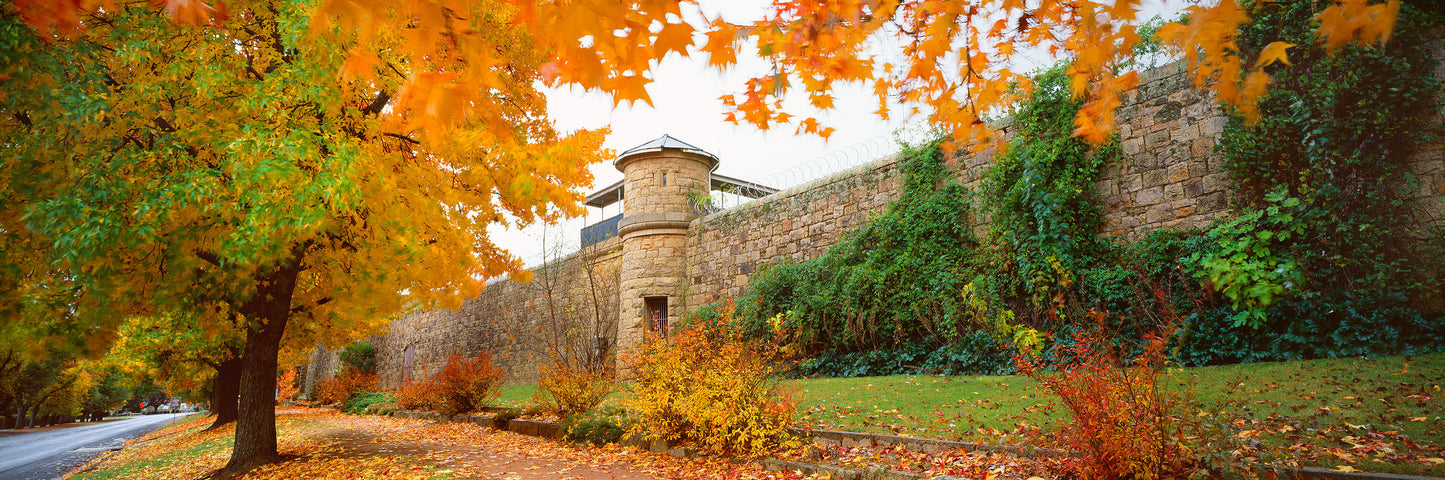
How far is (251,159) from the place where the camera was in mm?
4387

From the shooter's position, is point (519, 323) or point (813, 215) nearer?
point (813, 215)

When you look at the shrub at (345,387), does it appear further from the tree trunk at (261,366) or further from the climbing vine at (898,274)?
the climbing vine at (898,274)

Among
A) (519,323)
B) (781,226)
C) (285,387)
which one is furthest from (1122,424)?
(285,387)

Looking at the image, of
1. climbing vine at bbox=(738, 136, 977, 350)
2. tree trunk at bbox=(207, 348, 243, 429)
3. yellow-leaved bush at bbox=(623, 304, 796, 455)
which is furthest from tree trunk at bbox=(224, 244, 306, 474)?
tree trunk at bbox=(207, 348, 243, 429)

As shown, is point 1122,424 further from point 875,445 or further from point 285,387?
point 285,387

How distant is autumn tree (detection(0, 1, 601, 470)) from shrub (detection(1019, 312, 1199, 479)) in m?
3.53

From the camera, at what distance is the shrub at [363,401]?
53.2ft

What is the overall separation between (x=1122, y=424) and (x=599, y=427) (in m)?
5.18

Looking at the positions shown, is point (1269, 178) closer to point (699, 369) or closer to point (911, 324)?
point (911, 324)

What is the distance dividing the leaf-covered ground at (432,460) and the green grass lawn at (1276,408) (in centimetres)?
149

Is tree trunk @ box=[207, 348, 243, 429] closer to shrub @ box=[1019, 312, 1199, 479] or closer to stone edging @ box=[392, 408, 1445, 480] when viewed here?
stone edging @ box=[392, 408, 1445, 480]

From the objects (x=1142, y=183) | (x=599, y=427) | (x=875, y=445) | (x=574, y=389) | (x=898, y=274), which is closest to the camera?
(x=875, y=445)

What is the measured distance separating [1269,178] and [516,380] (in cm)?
1548

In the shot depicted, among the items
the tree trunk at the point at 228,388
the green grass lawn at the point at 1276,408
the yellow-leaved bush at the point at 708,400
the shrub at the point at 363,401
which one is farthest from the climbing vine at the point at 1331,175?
the tree trunk at the point at 228,388
